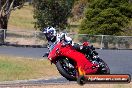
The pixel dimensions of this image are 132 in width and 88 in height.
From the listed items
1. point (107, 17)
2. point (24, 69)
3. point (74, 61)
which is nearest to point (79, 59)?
point (74, 61)

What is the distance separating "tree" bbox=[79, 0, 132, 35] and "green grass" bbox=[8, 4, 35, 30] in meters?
22.1

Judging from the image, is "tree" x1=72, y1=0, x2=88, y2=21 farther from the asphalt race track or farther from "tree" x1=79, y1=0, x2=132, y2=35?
the asphalt race track

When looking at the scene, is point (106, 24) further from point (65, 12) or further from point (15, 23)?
point (15, 23)

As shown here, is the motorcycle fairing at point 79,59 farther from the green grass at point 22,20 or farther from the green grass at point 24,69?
the green grass at point 22,20

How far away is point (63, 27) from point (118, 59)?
64.7 feet

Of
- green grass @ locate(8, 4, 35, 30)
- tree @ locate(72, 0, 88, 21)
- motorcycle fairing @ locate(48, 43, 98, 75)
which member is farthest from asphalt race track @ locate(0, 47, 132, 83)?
tree @ locate(72, 0, 88, 21)

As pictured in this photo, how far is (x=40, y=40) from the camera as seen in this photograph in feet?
183

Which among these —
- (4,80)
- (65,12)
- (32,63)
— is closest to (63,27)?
(65,12)

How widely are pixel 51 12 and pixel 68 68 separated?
52.5 metres

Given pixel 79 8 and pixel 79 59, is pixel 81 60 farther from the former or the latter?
pixel 79 8

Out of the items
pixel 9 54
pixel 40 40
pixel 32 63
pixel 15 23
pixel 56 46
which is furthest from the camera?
pixel 15 23

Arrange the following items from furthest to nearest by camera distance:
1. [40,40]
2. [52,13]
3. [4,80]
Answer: [52,13]
[40,40]
[4,80]

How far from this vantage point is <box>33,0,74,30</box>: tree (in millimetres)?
62719

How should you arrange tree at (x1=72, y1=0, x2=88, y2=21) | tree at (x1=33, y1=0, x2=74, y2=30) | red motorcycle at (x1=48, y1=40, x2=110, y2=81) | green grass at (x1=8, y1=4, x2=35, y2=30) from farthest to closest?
1. green grass at (x1=8, y1=4, x2=35, y2=30)
2. tree at (x1=72, y1=0, x2=88, y2=21)
3. tree at (x1=33, y1=0, x2=74, y2=30)
4. red motorcycle at (x1=48, y1=40, x2=110, y2=81)
